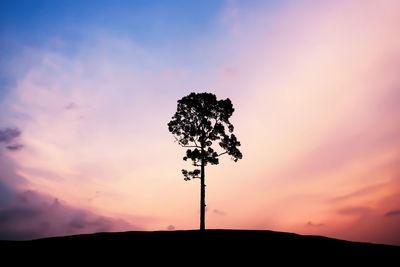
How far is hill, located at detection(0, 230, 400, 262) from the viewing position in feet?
62.5

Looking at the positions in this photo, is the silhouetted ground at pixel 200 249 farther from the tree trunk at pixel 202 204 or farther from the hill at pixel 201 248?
the tree trunk at pixel 202 204

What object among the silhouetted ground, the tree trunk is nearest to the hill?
the silhouetted ground

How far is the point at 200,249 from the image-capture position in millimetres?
20438

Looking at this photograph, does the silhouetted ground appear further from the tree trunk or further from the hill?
the tree trunk

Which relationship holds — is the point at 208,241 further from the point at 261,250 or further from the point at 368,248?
the point at 368,248

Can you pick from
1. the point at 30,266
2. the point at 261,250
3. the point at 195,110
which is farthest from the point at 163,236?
the point at 195,110

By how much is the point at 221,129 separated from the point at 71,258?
18580 millimetres

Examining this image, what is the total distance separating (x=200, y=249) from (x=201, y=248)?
0.31 m

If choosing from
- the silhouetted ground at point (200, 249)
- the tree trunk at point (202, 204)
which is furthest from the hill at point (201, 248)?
the tree trunk at point (202, 204)

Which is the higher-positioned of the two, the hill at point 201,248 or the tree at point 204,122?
the tree at point 204,122

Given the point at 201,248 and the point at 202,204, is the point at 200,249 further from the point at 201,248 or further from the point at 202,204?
the point at 202,204

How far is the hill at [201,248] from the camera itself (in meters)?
19.1

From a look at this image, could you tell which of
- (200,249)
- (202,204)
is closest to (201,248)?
(200,249)

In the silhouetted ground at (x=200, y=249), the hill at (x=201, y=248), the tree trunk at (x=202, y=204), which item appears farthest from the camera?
the tree trunk at (x=202, y=204)
